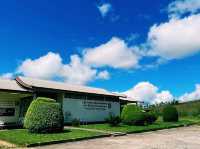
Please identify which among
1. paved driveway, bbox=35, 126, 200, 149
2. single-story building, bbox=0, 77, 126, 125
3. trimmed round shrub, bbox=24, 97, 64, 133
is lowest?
paved driveway, bbox=35, 126, 200, 149

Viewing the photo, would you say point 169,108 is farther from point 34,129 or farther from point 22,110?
point 34,129

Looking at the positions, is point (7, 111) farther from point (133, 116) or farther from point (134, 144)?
point (134, 144)

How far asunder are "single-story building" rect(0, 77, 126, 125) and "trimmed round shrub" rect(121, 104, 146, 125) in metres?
4.60

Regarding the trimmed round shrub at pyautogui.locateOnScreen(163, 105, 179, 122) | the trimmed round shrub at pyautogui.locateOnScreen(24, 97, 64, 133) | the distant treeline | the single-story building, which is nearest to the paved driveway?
the trimmed round shrub at pyautogui.locateOnScreen(24, 97, 64, 133)

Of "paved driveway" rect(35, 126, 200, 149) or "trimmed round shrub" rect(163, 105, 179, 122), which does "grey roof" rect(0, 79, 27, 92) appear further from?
"trimmed round shrub" rect(163, 105, 179, 122)

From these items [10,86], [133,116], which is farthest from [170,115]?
[10,86]

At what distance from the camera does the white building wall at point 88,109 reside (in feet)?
91.1

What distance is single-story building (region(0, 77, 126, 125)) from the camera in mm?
24750

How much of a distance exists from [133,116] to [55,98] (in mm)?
7535

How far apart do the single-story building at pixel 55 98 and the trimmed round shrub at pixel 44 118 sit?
5769mm

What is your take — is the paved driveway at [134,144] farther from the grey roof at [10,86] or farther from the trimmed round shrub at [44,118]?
the grey roof at [10,86]

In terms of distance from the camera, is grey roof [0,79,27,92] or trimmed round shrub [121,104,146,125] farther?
trimmed round shrub [121,104,146,125]

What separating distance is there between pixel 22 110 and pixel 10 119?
51.7 inches

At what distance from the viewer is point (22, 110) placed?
26000 mm
